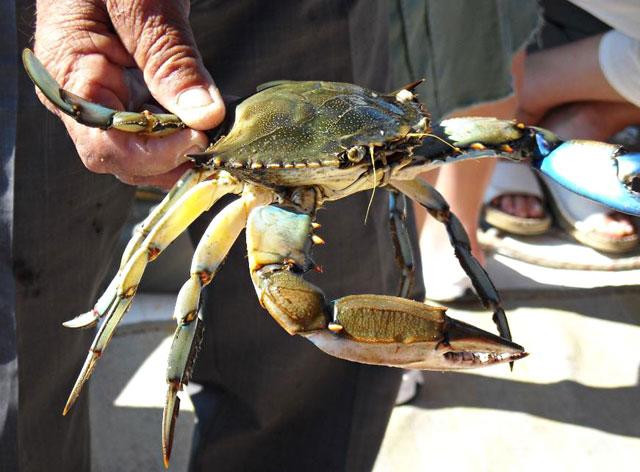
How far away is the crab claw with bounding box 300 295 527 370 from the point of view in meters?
0.88

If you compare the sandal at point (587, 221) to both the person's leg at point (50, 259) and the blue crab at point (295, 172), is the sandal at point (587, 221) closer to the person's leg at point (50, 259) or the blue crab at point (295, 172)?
the blue crab at point (295, 172)

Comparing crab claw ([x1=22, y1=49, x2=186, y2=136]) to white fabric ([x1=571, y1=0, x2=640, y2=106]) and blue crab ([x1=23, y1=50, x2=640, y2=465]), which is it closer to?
blue crab ([x1=23, y1=50, x2=640, y2=465])

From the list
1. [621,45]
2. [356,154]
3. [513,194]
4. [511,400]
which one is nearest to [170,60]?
[356,154]

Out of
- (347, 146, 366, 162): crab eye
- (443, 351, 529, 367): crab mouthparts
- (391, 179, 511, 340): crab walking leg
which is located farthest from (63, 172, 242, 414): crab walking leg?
(443, 351, 529, 367): crab mouthparts

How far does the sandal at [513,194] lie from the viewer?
3.19 meters

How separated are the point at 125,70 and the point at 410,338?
76 cm

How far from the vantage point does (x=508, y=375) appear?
96.0 inches

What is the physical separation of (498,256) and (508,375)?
0.77 metres

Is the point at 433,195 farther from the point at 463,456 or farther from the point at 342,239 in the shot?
the point at 463,456

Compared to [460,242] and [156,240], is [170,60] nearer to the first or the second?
[156,240]

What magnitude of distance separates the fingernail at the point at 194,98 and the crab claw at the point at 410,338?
0.46 metres

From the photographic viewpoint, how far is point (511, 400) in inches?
92.0

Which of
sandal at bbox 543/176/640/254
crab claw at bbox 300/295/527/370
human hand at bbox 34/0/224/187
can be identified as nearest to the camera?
crab claw at bbox 300/295/527/370

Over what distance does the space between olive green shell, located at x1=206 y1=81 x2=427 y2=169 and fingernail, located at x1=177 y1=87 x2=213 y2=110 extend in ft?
0.20
